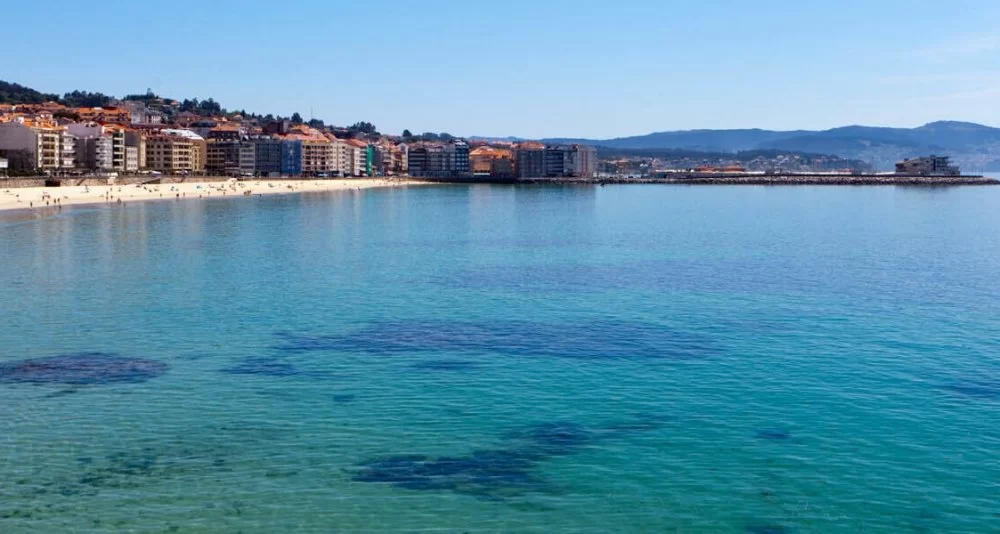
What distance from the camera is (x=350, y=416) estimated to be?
15.0m

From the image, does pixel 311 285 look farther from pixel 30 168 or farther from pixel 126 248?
pixel 30 168

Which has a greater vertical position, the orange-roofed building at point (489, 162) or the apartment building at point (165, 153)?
the orange-roofed building at point (489, 162)

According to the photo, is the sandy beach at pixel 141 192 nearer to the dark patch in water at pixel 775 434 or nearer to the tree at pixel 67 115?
the tree at pixel 67 115

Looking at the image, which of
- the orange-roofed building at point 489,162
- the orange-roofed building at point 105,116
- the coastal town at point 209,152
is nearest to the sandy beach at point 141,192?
the coastal town at point 209,152

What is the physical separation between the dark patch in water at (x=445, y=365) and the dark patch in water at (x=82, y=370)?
4573 millimetres

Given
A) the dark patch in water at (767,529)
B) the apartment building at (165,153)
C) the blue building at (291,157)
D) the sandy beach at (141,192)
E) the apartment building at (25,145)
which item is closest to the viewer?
the dark patch in water at (767,529)

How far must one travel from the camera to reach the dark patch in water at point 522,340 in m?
19.9

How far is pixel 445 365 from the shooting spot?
1848 cm

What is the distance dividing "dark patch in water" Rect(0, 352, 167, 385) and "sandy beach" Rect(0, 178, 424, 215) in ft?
173

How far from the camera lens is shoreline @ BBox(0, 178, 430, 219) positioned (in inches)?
2778

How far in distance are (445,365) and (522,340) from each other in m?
3.08

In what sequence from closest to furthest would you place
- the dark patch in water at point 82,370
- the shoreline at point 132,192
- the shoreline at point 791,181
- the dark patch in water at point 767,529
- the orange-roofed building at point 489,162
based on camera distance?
the dark patch in water at point 767,529 < the dark patch in water at point 82,370 < the shoreline at point 132,192 < the shoreline at point 791,181 < the orange-roofed building at point 489,162

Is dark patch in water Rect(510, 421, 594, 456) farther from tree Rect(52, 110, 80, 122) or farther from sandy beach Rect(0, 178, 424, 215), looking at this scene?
tree Rect(52, 110, 80, 122)

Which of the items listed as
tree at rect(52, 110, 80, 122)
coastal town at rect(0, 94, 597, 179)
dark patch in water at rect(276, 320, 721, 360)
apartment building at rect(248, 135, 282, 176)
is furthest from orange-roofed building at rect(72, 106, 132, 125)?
dark patch in water at rect(276, 320, 721, 360)
